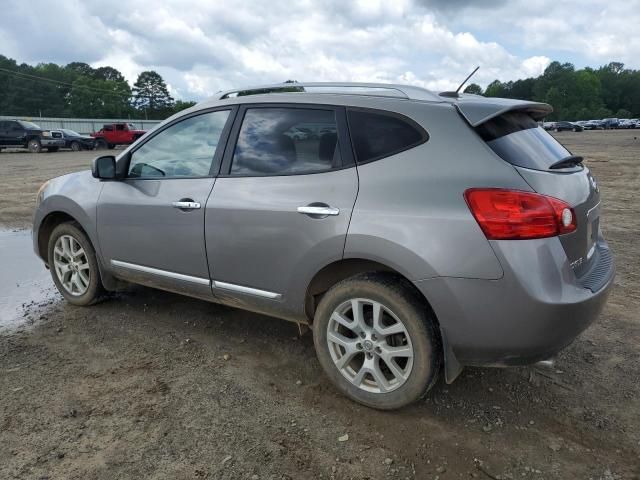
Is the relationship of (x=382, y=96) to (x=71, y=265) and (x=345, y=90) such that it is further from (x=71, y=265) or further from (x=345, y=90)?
(x=71, y=265)

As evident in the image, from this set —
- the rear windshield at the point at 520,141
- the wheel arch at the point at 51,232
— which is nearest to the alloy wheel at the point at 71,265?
the wheel arch at the point at 51,232

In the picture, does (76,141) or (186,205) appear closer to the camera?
(186,205)

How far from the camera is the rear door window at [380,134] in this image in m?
2.89

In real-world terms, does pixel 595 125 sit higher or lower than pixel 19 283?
higher

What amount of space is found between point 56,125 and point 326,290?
56511mm

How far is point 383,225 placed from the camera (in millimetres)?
2795

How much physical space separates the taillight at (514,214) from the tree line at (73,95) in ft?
302

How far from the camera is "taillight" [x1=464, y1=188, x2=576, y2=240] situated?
2523 mm

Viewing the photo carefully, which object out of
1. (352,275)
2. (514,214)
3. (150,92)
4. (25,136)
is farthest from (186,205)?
(150,92)

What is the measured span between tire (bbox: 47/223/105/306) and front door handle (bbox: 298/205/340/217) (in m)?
2.35

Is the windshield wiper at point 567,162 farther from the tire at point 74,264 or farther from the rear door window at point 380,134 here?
the tire at point 74,264

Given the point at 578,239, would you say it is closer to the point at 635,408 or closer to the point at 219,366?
the point at 635,408

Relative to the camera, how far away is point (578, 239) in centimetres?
275

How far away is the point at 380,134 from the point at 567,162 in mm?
1097
